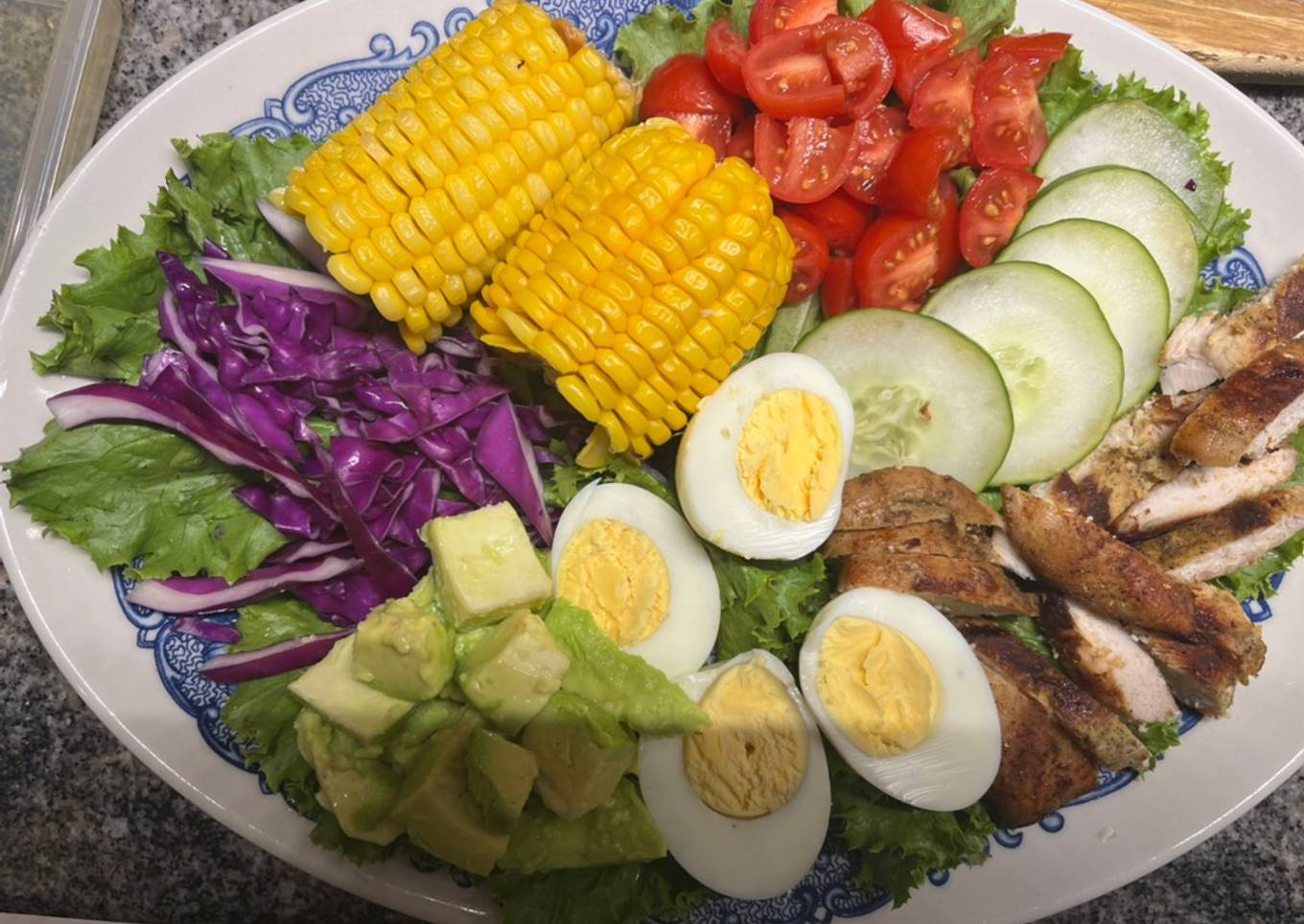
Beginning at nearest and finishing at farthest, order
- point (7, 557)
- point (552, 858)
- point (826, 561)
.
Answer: point (552, 858), point (7, 557), point (826, 561)

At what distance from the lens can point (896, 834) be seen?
206cm

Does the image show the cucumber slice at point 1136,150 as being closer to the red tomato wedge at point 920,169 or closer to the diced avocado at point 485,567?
the red tomato wedge at point 920,169

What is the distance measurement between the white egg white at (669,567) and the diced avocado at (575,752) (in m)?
0.19

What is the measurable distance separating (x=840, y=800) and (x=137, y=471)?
6.24ft

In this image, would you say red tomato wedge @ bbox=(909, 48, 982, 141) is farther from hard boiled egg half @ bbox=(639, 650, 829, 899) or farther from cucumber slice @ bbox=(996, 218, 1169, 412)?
hard boiled egg half @ bbox=(639, 650, 829, 899)

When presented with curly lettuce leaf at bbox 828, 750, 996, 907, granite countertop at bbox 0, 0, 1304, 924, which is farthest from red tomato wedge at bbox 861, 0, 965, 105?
granite countertop at bbox 0, 0, 1304, 924

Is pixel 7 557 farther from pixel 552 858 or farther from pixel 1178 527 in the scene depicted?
pixel 1178 527

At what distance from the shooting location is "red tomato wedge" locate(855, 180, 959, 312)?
7.25ft

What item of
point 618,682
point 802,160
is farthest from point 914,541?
point 802,160

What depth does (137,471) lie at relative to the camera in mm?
2066

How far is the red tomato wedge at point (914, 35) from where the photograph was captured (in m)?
2.17

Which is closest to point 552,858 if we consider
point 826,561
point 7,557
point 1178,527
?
point 826,561

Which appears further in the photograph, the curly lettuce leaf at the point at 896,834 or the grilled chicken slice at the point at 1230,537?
the grilled chicken slice at the point at 1230,537

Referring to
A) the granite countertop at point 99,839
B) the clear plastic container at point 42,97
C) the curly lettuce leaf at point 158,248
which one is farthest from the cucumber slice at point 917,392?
the clear plastic container at point 42,97
